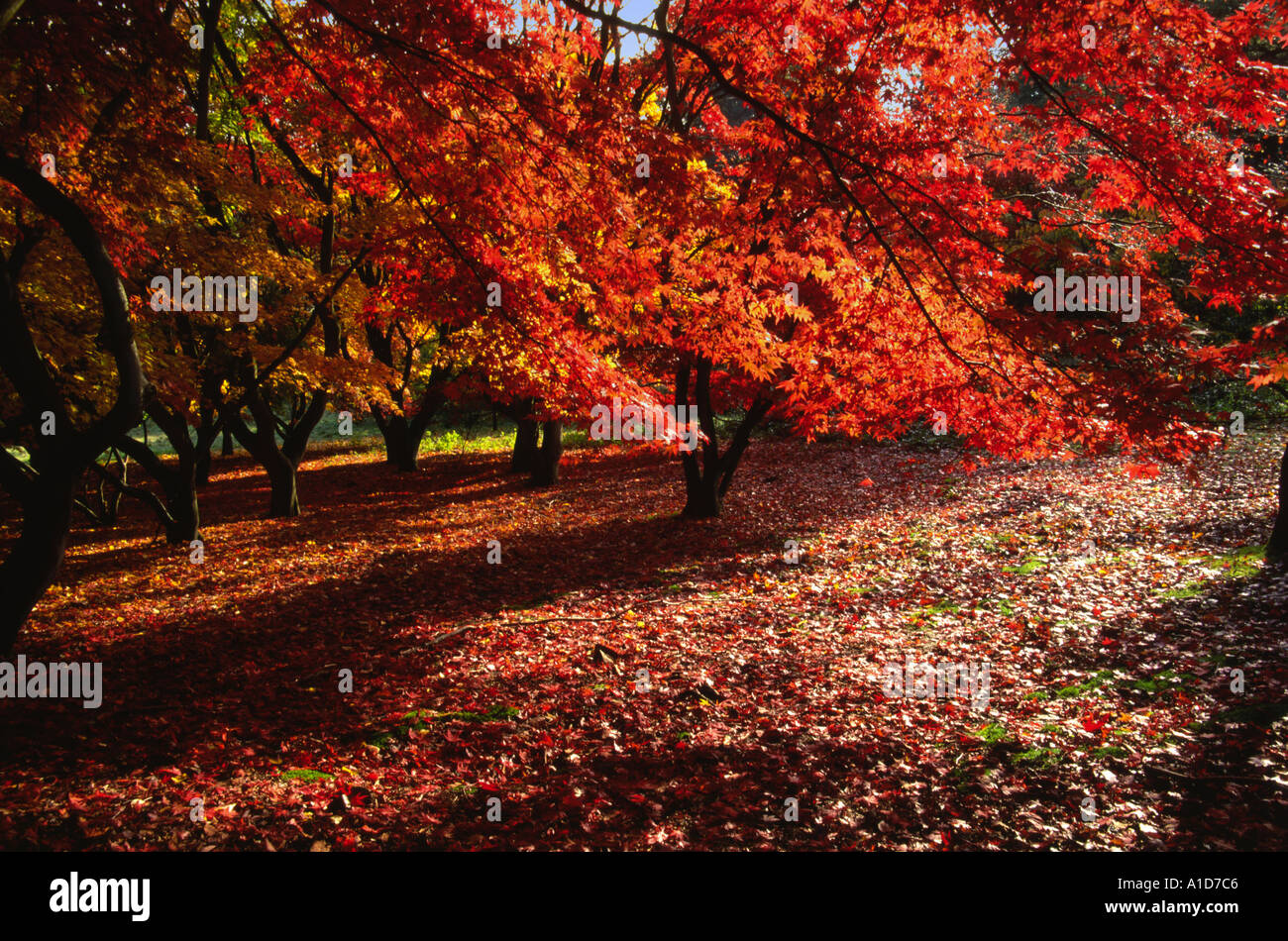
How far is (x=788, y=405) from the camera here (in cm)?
934

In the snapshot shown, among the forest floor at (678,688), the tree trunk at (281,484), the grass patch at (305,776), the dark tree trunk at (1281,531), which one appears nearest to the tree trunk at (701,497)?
the forest floor at (678,688)

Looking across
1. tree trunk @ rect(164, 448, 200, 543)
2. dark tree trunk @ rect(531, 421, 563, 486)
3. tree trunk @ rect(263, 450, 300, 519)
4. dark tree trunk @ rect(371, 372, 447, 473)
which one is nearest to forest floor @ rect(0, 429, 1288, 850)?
tree trunk @ rect(164, 448, 200, 543)

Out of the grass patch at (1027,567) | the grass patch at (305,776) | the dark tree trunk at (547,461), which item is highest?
the dark tree trunk at (547,461)

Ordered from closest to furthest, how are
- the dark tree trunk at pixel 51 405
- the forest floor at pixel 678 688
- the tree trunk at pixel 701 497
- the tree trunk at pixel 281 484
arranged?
the forest floor at pixel 678 688
the dark tree trunk at pixel 51 405
the tree trunk at pixel 701 497
the tree trunk at pixel 281 484

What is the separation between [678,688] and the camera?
562 cm

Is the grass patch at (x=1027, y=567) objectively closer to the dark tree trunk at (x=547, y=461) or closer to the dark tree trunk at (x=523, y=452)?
the dark tree trunk at (x=547, y=461)

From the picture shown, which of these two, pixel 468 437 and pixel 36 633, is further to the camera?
pixel 468 437

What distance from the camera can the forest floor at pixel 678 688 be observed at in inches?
149

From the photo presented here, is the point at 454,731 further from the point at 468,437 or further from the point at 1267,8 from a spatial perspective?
the point at 468,437

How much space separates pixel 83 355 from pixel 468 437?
18.4 m

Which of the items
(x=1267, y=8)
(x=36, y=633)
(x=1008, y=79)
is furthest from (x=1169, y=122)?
(x=36, y=633)

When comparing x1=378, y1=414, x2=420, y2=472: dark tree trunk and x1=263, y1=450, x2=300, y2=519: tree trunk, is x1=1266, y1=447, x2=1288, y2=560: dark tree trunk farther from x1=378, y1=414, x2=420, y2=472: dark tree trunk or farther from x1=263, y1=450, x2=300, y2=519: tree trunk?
x1=378, y1=414, x2=420, y2=472: dark tree trunk

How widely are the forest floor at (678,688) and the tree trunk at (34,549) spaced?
2.34 ft

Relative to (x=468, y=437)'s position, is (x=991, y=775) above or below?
below
